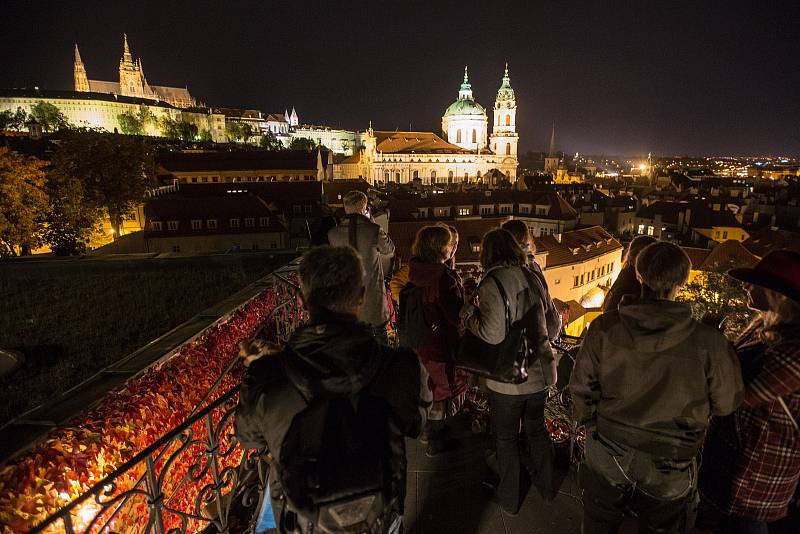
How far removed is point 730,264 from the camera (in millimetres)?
30016

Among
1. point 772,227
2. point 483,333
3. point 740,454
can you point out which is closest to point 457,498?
point 483,333

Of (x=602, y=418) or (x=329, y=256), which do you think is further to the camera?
(x=602, y=418)

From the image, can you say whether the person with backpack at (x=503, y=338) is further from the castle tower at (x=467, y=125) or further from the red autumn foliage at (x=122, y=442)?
the castle tower at (x=467, y=125)

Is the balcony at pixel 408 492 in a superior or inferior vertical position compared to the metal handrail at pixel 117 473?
inferior

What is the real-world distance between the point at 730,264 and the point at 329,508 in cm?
3546

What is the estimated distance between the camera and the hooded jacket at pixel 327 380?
190cm

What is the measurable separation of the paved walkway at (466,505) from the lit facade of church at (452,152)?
99895 millimetres

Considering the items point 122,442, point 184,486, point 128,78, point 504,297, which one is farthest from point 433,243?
point 128,78

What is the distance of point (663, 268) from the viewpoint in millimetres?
2602

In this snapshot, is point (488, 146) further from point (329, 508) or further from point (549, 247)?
point (329, 508)

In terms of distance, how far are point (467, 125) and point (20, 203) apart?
378ft

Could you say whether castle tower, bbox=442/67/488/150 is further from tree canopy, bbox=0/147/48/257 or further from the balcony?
the balcony

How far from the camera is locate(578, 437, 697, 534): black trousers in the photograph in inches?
106

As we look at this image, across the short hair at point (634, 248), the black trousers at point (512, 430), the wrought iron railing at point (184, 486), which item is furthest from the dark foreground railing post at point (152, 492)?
the short hair at point (634, 248)
